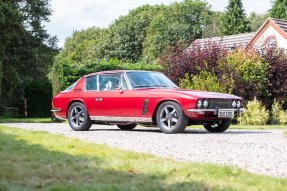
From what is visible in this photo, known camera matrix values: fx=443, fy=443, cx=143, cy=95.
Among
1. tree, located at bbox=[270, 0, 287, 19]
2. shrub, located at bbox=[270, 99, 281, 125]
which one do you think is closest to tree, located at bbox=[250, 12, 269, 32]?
tree, located at bbox=[270, 0, 287, 19]

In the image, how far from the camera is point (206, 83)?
1688 centimetres

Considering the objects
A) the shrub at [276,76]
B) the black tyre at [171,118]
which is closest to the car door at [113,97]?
the black tyre at [171,118]

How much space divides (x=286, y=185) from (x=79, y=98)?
836 centimetres

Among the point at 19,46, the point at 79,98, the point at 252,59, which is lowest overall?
the point at 79,98

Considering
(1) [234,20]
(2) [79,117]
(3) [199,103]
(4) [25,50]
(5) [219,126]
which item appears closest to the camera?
(3) [199,103]

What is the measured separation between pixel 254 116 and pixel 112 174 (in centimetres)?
1246

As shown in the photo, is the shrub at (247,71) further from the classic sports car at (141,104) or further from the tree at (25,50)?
the tree at (25,50)

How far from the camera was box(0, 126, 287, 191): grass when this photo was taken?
441 cm

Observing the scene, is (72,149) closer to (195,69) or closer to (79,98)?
(79,98)

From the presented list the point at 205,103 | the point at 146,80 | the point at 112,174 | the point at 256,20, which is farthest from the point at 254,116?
the point at 256,20

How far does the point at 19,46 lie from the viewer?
111 ft

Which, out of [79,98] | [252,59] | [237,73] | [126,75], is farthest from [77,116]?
[252,59]

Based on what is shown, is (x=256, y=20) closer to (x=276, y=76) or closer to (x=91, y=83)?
(x=276, y=76)

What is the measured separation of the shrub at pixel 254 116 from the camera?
16594 millimetres
